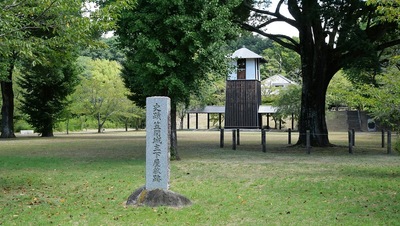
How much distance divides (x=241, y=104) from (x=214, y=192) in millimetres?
38514

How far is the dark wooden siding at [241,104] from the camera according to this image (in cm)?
4681

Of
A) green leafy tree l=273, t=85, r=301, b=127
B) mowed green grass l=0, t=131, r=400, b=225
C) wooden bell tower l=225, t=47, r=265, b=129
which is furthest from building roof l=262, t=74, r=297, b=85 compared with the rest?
mowed green grass l=0, t=131, r=400, b=225

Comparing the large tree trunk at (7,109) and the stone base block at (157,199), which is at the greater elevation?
the large tree trunk at (7,109)

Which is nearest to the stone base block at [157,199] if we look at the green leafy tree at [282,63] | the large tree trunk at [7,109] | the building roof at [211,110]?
the large tree trunk at [7,109]

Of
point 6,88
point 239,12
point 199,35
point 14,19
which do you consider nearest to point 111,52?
point 6,88

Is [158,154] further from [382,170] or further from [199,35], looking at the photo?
[382,170]

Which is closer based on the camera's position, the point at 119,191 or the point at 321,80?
the point at 119,191

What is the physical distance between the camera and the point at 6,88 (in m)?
31.3

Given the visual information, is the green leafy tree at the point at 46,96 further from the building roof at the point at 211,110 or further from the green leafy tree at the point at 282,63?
the green leafy tree at the point at 282,63

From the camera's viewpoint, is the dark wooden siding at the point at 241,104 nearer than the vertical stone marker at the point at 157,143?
No

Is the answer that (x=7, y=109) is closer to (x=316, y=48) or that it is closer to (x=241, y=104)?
(x=316, y=48)

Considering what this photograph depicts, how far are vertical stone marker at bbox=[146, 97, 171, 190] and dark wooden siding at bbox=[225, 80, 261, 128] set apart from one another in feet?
126

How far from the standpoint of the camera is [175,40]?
14.5 metres

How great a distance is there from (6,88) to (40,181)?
2302 cm
